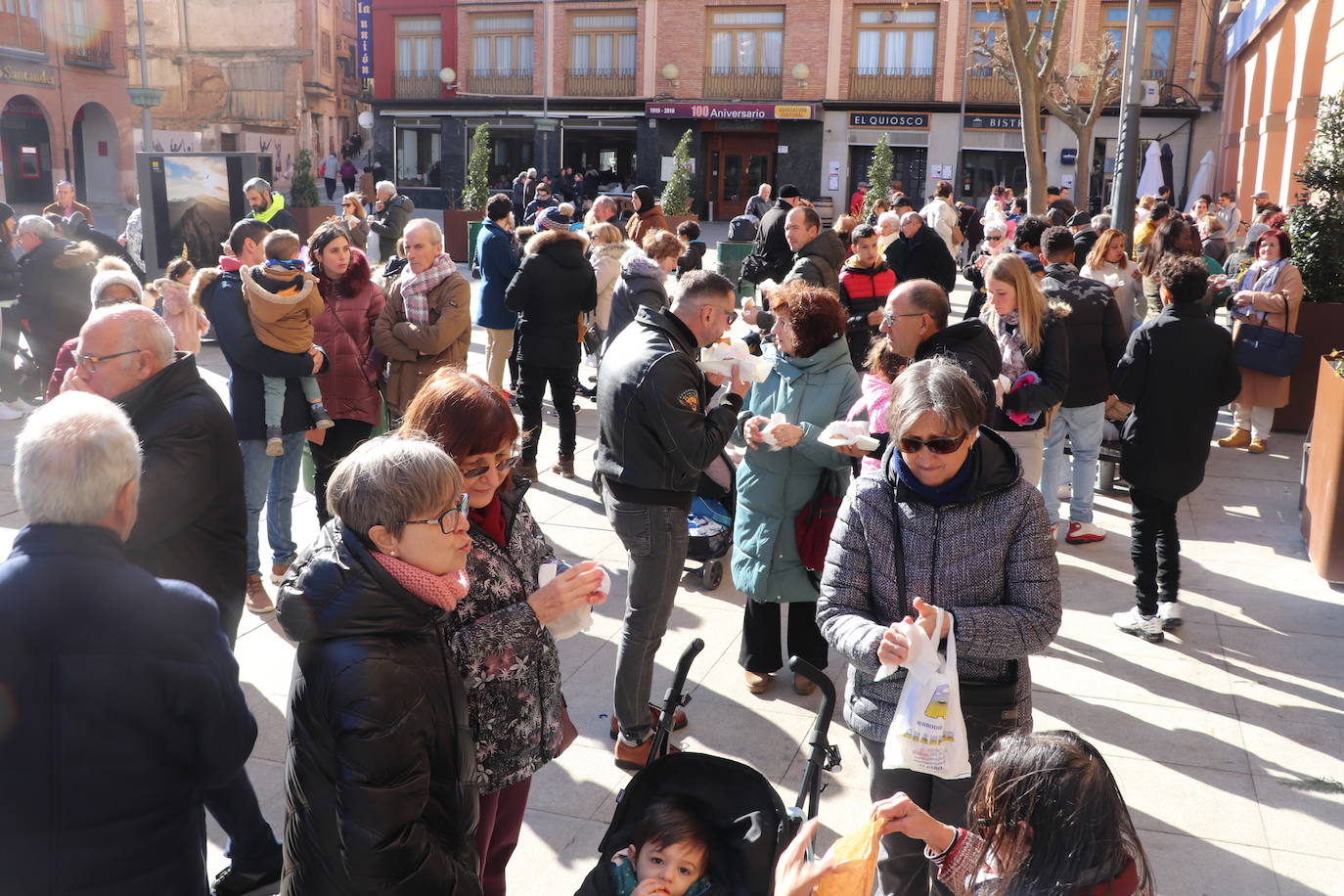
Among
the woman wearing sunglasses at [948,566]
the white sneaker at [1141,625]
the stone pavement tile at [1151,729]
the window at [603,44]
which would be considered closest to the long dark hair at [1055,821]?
the woman wearing sunglasses at [948,566]

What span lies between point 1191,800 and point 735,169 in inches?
1448

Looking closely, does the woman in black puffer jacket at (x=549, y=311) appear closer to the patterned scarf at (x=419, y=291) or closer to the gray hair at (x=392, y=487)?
the patterned scarf at (x=419, y=291)

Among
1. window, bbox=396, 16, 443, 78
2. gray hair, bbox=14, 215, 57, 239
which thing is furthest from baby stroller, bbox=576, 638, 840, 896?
window, bbox=396, 16, 443, 78

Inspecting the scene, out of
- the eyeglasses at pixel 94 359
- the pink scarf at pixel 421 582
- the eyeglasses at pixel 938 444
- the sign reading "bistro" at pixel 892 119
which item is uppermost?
the sign reading "bistro" at pixel 892 119

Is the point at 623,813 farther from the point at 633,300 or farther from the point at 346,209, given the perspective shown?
the point at 346,209

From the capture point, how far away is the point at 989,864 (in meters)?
2.26

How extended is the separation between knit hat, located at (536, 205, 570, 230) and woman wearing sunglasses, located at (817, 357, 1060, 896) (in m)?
8.41


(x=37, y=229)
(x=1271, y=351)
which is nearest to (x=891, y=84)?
(x=1271, y=351)

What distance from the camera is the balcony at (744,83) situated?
3831cm

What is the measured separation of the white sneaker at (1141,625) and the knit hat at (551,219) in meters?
6.78

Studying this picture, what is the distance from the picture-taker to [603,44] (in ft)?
131

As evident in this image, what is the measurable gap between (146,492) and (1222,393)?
4977 mm

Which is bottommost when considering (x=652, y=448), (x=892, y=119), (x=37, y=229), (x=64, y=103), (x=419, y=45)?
(x=652, y=448)

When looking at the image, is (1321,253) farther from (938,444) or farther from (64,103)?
(64,103)
